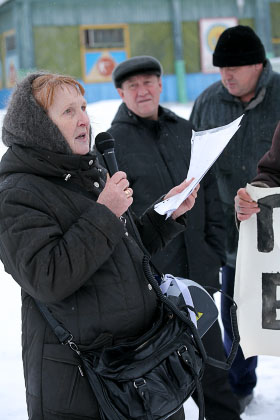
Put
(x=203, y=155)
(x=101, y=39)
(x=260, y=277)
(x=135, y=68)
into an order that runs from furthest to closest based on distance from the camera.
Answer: (x=101, y=39), (x=135, y=68), (x=260, y=277), (x=203, y=155)

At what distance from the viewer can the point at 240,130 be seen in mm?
3582

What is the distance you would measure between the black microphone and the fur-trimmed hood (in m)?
0.14

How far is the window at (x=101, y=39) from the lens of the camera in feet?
58.5

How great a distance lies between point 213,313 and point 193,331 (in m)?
0.29

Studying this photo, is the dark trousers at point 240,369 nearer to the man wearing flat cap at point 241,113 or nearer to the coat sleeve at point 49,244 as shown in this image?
the man wearing flat cap at point 241,113

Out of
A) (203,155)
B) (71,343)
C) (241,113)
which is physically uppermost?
(241,113)

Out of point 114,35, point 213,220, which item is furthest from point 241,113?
point 114,35

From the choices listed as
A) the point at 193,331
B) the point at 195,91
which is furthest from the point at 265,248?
the point at 195,91

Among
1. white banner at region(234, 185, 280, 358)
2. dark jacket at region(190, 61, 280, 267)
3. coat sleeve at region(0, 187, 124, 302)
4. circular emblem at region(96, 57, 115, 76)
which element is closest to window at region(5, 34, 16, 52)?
circular emblem at region(96, 57, 115, 76)

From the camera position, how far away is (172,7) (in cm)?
1839

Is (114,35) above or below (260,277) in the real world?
Answer: above

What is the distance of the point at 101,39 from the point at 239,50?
49.1 ft

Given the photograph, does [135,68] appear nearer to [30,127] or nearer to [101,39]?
[30,127]

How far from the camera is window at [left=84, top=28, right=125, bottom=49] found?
17822 mm
